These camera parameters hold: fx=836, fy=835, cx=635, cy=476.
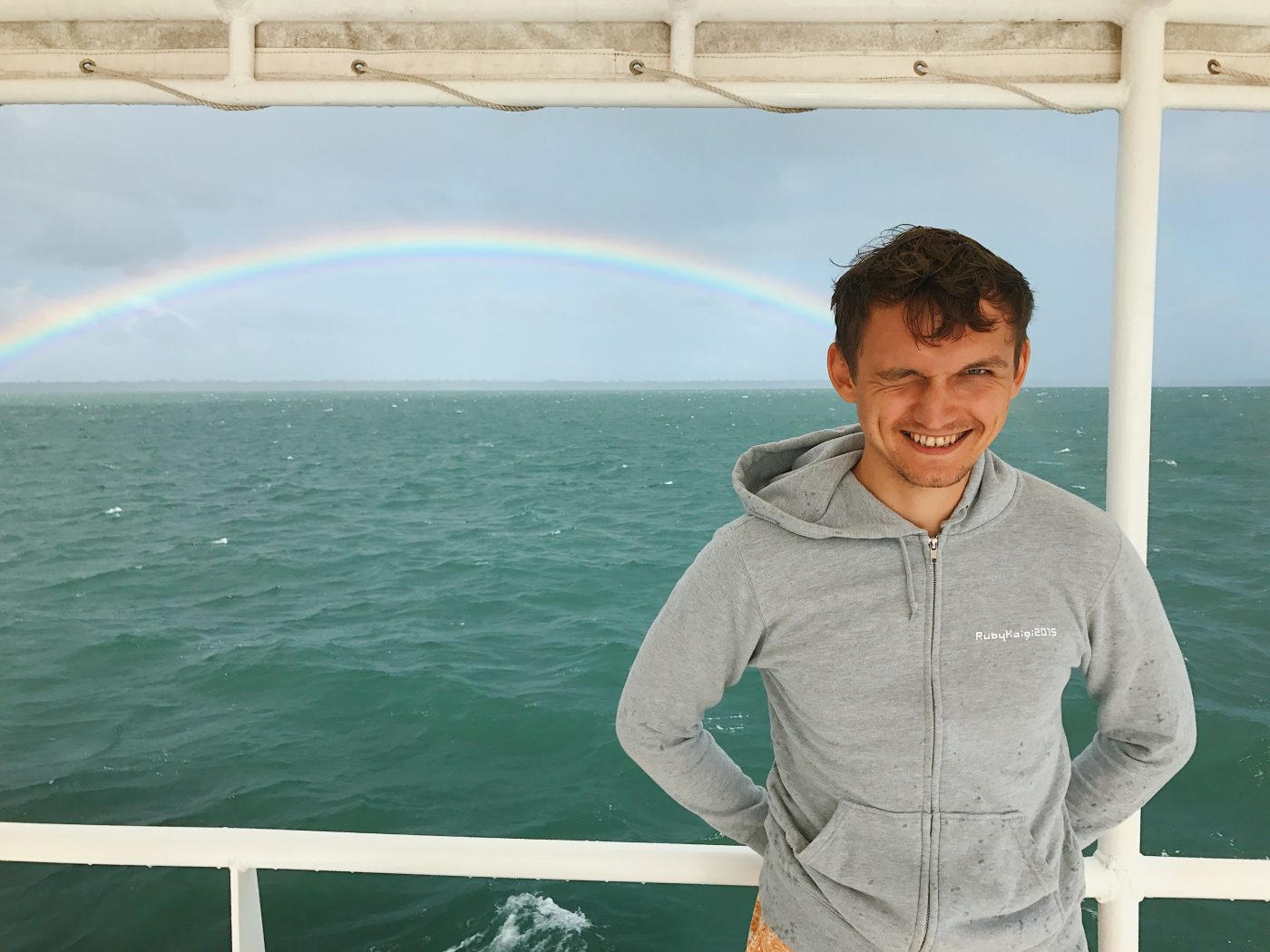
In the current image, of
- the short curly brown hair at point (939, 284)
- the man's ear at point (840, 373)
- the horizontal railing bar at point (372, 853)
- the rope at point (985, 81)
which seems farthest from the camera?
the rope at point (985, 81)

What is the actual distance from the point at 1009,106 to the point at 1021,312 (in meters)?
0.83

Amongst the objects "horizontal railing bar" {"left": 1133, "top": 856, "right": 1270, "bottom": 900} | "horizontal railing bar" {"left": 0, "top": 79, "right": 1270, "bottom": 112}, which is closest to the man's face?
"horizontal railing bar" {"left": 0, "top": 79, "right": 1270, "bottom": 112}

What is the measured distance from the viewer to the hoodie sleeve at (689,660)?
1.02 meters

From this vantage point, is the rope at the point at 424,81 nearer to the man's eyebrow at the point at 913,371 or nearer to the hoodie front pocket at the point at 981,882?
the man's eyebrow at the point at 913,371

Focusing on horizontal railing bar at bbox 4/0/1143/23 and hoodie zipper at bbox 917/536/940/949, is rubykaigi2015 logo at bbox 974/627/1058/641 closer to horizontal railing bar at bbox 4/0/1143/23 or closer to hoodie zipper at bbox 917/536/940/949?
hoodie zipper at bbox 917/536/940/949

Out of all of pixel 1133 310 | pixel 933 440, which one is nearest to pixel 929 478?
pixel 933 440

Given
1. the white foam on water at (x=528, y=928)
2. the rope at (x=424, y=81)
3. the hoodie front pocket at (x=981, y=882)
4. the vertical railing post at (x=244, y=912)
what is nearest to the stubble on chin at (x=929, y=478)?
the hoodie front pocket at (x=981, y=882)

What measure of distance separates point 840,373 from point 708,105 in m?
0.78

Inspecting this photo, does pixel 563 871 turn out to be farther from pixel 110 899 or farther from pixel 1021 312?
pixel 110 899

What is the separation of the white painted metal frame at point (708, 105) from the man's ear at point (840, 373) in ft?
2.33

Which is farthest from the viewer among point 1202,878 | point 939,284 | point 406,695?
point 406,695

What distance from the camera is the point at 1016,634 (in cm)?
99

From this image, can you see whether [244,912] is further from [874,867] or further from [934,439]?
[934,439]

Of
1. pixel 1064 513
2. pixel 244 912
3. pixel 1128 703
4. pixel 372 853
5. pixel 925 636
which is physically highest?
pixel 1064 513
